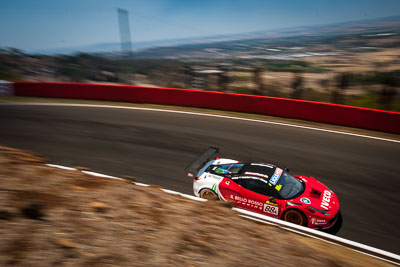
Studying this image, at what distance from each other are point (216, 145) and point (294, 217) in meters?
4.96

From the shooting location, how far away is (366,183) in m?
8.61

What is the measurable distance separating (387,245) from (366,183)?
107 inches

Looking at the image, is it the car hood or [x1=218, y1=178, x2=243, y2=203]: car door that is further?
[x1=218, y1=178, x2=243, y2=203]: car door

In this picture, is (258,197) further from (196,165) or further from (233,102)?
(233,102)

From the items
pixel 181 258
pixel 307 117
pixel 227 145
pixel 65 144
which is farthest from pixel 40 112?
pixel 181 258

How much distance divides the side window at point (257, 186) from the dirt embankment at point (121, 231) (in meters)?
1.50

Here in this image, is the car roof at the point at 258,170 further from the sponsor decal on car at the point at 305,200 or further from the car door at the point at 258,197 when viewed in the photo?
the sponsor decal on car at the point at 305,200

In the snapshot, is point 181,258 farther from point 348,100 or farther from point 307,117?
point 348,100

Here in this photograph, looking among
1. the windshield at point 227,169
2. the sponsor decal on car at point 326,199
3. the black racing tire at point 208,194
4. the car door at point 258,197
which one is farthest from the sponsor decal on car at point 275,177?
the black racing tire at point 208,194

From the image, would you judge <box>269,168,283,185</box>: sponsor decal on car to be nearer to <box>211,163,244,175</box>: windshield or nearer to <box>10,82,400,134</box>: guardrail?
<box>211,163,244,175</box>: windshield

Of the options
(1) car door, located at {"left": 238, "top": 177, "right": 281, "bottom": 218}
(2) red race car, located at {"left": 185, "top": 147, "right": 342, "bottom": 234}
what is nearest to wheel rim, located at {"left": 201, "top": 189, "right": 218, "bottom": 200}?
(2) red race car, located at {"left": 185, "top": 147, "right": 342, "bottom": 234}

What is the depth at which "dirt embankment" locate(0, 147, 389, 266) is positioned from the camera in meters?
3.30

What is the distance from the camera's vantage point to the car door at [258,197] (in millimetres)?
6781

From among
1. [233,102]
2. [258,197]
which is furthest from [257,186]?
[233,102]
